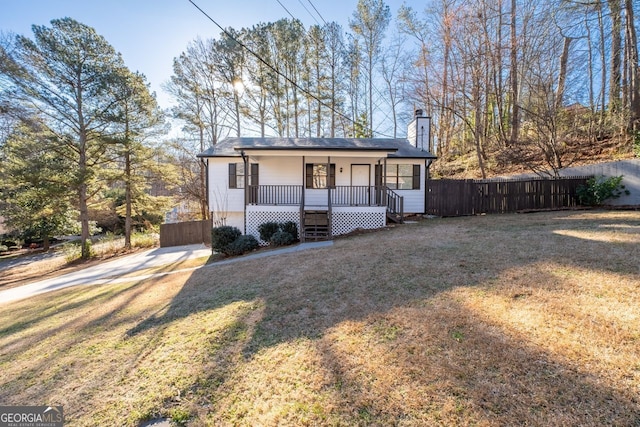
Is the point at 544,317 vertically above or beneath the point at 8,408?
above

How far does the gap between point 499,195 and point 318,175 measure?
8320 mm

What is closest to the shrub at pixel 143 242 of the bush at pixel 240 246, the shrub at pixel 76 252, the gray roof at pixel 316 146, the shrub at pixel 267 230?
the shrub at pixel 76 252

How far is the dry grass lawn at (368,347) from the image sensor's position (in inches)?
81.7

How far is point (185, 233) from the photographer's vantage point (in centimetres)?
1673

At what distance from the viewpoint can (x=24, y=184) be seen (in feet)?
40.8

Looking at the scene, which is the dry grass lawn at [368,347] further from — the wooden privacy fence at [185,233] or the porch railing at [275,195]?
the wooden privacy fence at [185,233]

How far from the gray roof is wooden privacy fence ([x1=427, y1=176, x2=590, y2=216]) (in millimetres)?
1909

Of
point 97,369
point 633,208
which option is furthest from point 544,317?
point 633,208

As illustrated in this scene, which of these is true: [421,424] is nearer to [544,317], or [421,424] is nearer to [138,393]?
[544,317]

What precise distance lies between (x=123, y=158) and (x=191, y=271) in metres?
11.7

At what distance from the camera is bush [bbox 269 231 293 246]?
10.2m

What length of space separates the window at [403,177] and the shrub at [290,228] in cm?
554

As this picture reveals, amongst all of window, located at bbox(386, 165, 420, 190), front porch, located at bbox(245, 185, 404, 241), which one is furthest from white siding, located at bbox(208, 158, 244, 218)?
window, located at bbox(386, 165, 420, 190)

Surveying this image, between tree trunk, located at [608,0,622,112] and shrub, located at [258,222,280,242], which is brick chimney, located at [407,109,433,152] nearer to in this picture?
tree trunk, located at [608,0,622,112]
